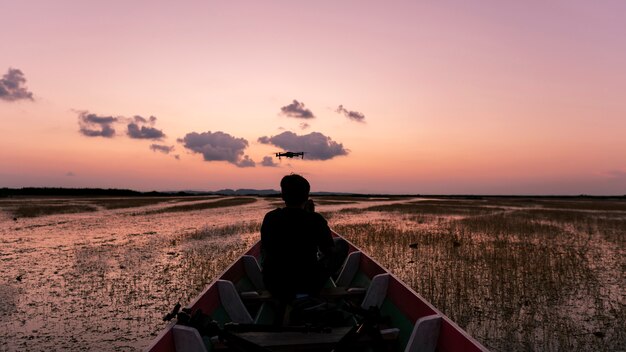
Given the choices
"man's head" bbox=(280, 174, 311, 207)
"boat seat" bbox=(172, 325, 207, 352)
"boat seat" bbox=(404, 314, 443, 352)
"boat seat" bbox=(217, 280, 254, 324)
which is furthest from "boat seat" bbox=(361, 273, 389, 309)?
"boat seat" bbox=(172, 325, 207, 352)

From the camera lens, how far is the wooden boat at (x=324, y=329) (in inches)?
126

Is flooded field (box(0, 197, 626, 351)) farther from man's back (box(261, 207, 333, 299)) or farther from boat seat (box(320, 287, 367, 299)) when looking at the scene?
man's back (box(261, 207, 333, 299))

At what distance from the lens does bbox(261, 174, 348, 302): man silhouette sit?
4.79 m

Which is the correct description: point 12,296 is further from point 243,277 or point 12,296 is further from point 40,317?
point 243,277

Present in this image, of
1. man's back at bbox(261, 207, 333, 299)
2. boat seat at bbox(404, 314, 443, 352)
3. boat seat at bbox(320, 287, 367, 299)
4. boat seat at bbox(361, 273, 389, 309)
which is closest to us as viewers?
boat seat at bbox(404, 314, 443, 352)

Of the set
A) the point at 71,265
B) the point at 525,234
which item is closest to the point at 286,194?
the point at 71,265

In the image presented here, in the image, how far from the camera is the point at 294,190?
488 cm

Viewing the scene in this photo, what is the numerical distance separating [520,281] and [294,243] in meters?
7.73

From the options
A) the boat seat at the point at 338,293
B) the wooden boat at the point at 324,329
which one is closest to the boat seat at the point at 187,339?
the wooden boat at the point at 324,329

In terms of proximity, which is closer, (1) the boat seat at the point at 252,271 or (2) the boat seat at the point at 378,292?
(2) the boat seat at the point at 378,292

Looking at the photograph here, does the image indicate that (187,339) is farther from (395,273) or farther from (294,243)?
(395,273)

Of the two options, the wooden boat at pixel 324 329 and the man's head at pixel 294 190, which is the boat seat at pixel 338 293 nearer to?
the wooden boat at pixel 324 329

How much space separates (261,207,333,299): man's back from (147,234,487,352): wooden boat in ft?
1.15

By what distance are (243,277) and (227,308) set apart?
7.60 feet
